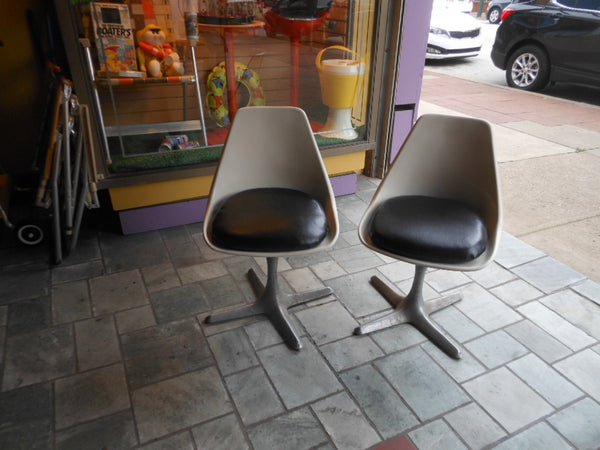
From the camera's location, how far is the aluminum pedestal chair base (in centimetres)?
204

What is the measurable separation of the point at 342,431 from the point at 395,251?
2.33 ft

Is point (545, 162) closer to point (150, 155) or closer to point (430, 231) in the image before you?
point (430, 231)

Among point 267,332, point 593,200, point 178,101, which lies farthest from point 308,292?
point 593,200

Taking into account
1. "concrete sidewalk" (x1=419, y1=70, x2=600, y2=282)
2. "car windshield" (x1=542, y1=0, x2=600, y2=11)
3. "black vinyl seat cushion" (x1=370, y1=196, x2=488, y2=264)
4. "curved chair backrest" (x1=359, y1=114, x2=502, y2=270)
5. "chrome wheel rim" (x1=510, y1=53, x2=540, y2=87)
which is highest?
"car windshield" (x1=542, y1=0, x2=600, y2=11)

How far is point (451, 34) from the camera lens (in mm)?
8406

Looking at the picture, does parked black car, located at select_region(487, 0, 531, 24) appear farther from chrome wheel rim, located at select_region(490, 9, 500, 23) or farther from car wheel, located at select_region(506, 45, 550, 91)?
car wheel, located at select_region(506, 45, 550, 91)

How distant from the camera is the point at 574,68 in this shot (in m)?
5.91

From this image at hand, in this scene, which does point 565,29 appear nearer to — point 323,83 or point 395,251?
point 323,83

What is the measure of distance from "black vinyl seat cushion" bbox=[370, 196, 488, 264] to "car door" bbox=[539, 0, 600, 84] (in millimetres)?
5135

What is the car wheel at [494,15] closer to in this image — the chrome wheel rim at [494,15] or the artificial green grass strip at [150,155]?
the chrome wheel rim at [494,15]

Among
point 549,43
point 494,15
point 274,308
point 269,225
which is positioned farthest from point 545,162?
point 494,15

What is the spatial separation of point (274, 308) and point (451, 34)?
→ 8.02 metres

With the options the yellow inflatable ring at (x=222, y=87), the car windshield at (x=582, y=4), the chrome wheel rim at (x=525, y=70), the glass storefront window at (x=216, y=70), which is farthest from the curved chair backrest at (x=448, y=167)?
the chrome wheel rim at (x=525, y=70)

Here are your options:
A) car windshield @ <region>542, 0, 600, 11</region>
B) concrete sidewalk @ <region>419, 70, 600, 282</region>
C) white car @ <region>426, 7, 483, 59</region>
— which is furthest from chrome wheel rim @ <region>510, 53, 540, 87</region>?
white car @ <region>426, 7, 483, 59</region>
